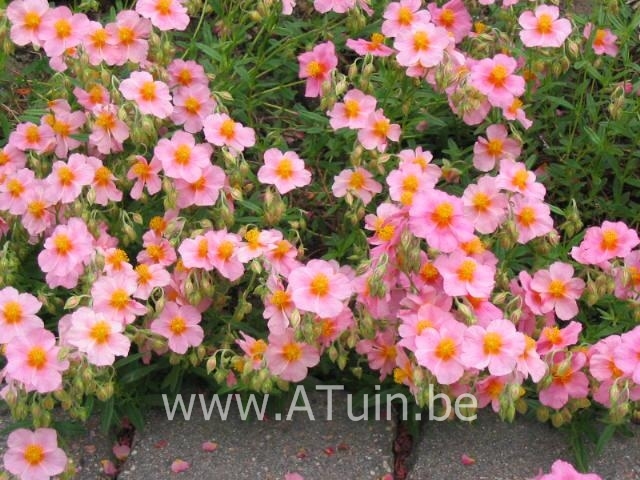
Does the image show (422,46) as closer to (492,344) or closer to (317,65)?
(317,65)

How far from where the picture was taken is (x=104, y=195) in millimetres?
3277

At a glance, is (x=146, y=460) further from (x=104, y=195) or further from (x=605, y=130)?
(x=605, y=130)

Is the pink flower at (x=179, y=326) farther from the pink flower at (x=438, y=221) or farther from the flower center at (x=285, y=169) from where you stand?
the pink flower at (x=438, y=221)

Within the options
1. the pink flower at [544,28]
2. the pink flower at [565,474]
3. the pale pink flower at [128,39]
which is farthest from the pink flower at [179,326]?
Answer: the pink flower at [544,28]

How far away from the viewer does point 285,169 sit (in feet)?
10.9

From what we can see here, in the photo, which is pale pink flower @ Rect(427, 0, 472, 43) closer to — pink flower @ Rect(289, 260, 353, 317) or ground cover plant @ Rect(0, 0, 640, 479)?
ground cover plant @ Rect(0, 0, 640, 479)

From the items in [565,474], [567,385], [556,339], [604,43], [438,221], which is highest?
[604,43]

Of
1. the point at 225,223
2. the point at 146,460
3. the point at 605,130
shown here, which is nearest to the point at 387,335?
the point at 225,223

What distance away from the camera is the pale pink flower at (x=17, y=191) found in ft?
10.6

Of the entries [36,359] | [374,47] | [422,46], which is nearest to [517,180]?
[422,46]

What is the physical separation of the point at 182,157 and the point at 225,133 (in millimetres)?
180

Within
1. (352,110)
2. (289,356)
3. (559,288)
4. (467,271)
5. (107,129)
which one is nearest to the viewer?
(467,271)

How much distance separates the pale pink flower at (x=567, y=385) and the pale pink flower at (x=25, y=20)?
1983 mm

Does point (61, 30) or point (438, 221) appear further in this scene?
point (61, 30)
